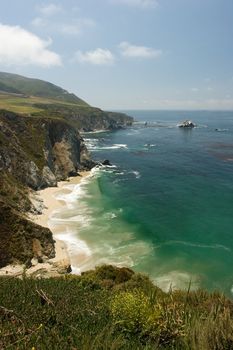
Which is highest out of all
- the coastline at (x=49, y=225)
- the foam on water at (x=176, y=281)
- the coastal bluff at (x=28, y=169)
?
the coastal bluff at (x=28, y=169)

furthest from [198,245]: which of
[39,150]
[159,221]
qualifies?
[39,150]

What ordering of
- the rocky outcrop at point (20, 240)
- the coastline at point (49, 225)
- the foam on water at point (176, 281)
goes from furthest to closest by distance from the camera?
1. the rocky outcrop at point (20, 240)
2. the foam on water at point (176, 281)
3. the coastline at point (49, 225)

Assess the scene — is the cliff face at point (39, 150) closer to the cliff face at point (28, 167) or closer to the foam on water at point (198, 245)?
the cliff face at point (28, 167)

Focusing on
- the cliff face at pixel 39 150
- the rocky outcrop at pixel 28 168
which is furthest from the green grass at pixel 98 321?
the cliff face at pixel 39 150

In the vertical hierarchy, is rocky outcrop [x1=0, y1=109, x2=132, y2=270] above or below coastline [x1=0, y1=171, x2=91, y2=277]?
above

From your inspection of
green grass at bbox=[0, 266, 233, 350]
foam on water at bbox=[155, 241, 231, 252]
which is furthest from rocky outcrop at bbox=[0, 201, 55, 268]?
green grass at bbox=[0, 266, 233, 350]

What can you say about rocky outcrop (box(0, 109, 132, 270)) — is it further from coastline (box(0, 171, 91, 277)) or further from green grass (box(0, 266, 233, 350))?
green grass (box(0, 266, 233, 350))

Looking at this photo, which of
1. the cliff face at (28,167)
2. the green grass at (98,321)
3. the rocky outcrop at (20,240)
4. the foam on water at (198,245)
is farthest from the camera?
the foam on water at (198,245)
